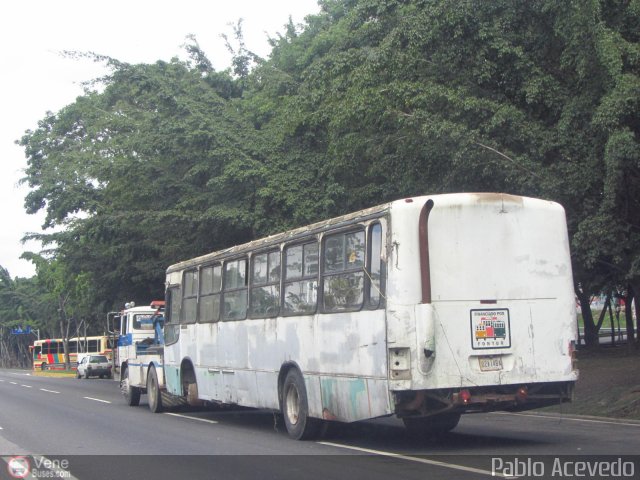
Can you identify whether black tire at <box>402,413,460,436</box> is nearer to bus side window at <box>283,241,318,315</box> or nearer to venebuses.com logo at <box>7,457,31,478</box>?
bus side window at <box>283,241,318,315</box>

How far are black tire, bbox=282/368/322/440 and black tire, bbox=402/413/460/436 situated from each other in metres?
1.44

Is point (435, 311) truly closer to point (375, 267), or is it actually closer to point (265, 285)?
point (375, 267)

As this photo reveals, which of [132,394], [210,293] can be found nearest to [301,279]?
[210,293]

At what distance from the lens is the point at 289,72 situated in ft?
96.1

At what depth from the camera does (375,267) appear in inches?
450

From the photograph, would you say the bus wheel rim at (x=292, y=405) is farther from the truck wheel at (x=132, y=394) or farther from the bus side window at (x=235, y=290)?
the truck wheel at (x=132, y=394)

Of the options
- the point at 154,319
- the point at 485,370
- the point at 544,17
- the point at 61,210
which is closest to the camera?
the point at 485,370

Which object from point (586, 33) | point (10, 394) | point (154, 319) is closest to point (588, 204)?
point (586, 33)

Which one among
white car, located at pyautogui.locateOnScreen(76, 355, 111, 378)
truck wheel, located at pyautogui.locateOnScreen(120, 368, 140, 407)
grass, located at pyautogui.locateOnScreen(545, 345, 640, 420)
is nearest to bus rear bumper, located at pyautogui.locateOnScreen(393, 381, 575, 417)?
grass, located at pyautogui.locateOnScreen(545, 345, 640, 420)

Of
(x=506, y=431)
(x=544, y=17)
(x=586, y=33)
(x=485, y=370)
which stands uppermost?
(x=544, y=17)

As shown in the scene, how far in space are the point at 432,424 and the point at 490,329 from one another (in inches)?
126

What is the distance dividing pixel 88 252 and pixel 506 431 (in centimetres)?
2816

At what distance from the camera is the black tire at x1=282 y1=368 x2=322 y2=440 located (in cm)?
1313

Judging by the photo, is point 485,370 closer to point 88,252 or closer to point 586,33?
point 586,33
